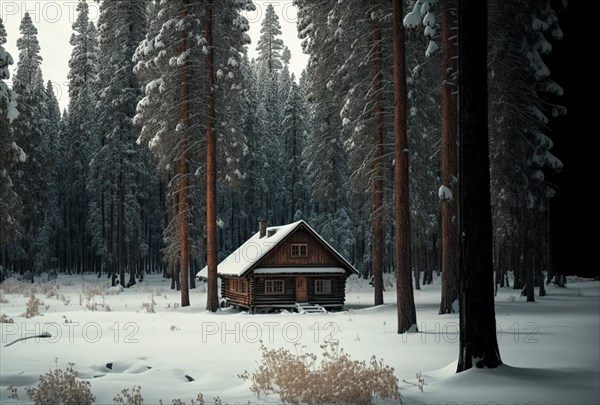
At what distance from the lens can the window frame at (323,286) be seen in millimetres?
30562

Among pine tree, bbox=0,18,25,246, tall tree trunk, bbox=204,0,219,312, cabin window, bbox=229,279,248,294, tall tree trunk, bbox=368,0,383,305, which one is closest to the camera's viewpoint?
pine tree, bbox=0,18,25,246

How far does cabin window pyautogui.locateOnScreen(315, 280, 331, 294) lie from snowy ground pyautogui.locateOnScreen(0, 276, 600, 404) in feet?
14.2

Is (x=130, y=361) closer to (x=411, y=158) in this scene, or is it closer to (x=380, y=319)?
(x=380, y=319)

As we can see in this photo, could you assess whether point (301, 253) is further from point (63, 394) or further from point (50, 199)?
point (50, 199)

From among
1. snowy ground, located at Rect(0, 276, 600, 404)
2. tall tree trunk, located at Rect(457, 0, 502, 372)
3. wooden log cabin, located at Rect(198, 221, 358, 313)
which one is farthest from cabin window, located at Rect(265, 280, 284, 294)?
tall tree trunk, located at Rect(457, 0, 502, 372)

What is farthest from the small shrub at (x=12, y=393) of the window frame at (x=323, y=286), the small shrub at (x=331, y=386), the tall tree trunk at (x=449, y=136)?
the window frame at (x=323, y=286)

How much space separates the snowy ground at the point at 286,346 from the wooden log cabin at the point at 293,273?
296 centimetres

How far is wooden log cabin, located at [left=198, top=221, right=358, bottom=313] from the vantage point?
29438 mm

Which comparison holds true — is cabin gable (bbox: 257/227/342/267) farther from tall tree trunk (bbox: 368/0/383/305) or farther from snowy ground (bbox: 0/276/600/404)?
snowy ground (bbox: 0/276/600/404)

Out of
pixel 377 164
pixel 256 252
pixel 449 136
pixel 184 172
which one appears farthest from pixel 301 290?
pixel 449 136

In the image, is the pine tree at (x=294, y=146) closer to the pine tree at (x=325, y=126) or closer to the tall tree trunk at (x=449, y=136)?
the pine tree at (x=325, y=126)

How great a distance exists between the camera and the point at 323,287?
30609 mm

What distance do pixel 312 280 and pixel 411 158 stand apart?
25.9 ft

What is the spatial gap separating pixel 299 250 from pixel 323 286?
220 centimetres
